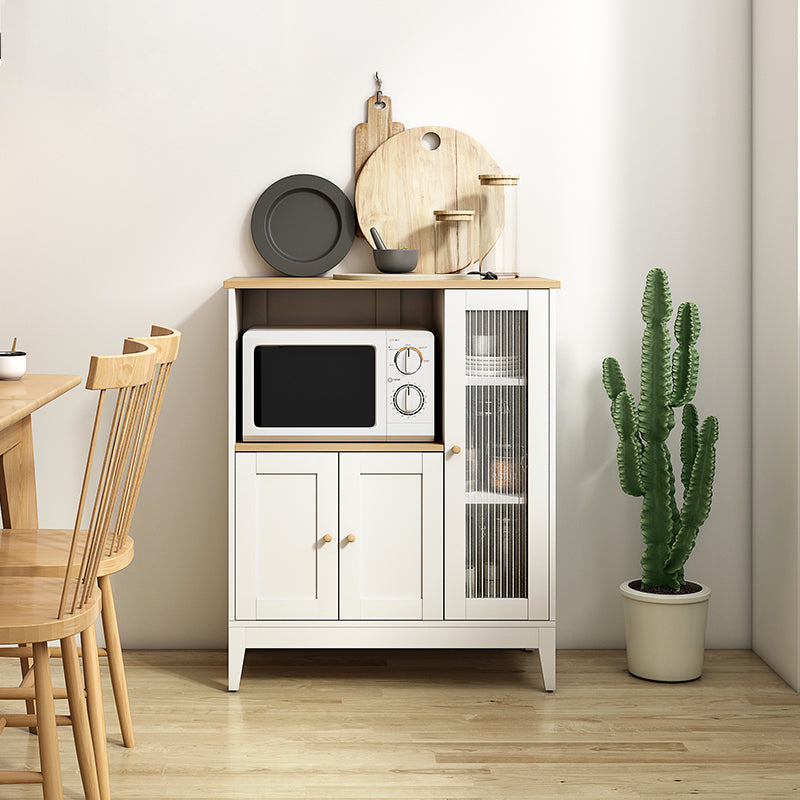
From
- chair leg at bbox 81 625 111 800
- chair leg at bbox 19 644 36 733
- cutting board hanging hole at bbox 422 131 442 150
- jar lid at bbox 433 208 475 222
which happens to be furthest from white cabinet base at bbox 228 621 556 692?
cutting board hanging hole at bbox 422 131 442 150

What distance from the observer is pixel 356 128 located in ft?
10.2

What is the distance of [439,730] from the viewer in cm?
260

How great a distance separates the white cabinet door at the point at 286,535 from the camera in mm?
2816

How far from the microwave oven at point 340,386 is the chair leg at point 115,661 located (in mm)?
636

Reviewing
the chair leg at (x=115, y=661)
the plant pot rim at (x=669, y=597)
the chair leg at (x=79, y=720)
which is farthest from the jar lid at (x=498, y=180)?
the chair leg at (x=79, y=720)

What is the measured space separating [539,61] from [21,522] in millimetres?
2013

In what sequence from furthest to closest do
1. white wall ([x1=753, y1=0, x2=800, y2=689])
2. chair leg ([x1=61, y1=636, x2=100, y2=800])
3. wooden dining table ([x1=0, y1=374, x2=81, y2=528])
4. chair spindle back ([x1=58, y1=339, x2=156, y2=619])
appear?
white wall ([x1=753, y1=0, x2=800, y2=689]), wooden dining table ([x1=0, y1=374, x2=81, y2=528]), chair leg ([x1=61, y1=636, x2=100, y2=800]), chair spindle back ([x1=58, y1=339, x2=156, y2=619])

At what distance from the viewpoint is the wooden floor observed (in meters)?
2.30

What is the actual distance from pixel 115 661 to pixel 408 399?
1.02m

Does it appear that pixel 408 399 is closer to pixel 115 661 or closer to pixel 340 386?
pixel 340 386

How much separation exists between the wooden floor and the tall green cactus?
41cm

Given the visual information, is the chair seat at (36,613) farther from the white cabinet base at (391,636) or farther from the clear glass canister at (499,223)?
the clear glass canister at (499,223)

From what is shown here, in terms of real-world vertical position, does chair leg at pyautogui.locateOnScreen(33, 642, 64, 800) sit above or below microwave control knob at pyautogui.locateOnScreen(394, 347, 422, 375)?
below

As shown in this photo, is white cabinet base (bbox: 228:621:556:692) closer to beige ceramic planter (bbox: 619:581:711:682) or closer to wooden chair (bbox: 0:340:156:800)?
beige ceramic planter (bbox: 619:581:711:682)
